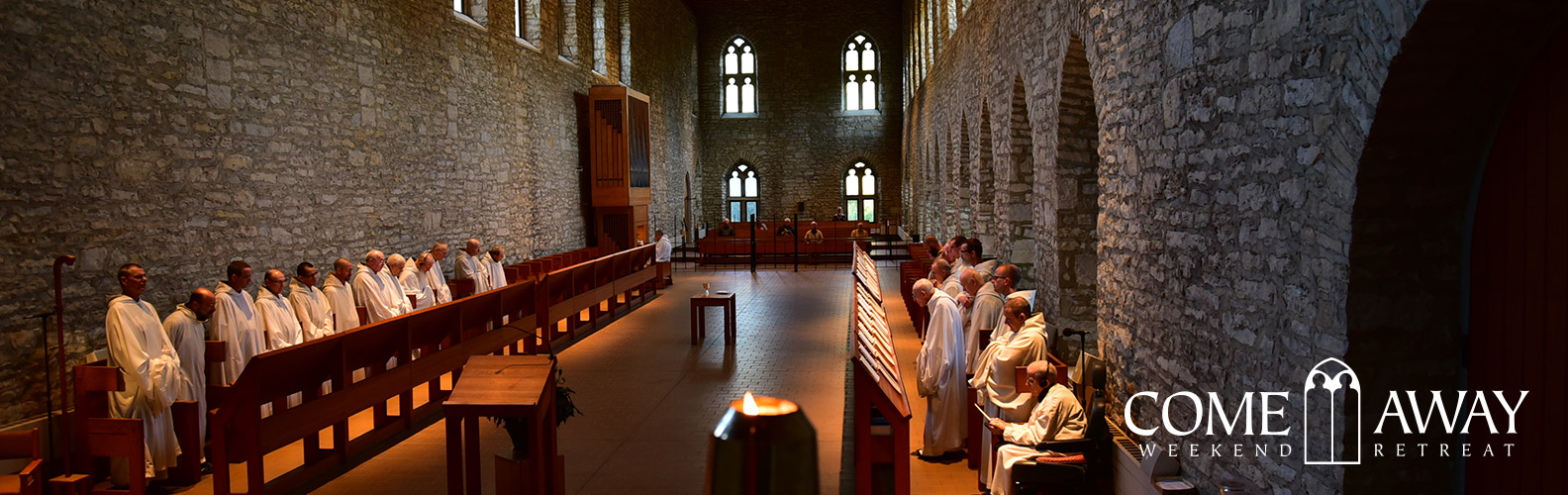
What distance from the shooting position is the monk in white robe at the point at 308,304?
27.8ft

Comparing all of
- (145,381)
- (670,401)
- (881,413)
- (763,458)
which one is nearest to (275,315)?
(145,381)

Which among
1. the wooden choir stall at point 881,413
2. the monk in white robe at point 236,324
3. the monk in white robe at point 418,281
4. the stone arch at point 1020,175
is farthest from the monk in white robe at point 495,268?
the wooden choir stall at point 881,413

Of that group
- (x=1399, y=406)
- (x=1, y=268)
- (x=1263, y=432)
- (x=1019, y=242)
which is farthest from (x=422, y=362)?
(x=1399, y=406)

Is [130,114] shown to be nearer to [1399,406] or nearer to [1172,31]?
[1172,31]

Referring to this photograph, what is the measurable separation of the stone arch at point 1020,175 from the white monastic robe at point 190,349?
6.81 meters

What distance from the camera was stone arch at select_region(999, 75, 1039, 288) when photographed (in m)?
9.35

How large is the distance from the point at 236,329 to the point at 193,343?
0.61 metres

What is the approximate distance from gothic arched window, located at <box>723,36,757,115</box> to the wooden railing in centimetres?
2076

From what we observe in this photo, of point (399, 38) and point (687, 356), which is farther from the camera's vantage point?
point (399, 38)

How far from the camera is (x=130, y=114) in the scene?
7.61 metres

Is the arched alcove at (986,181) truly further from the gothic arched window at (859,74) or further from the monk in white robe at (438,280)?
the gothic arched window at (859,74)

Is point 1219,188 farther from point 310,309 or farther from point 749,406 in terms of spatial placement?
point 310,309

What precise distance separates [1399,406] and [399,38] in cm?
1165

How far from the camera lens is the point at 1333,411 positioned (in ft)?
11.1
